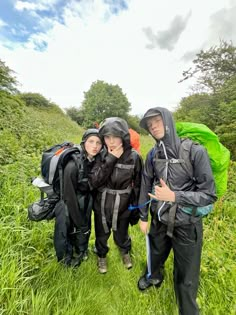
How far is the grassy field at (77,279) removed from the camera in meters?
1.83

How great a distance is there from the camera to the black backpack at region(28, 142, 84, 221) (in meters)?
2.07

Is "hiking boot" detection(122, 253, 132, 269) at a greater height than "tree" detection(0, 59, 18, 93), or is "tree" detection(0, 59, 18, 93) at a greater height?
Result: "tree" detection(0, 59, 18, 93)

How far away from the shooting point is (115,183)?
7.61 ft

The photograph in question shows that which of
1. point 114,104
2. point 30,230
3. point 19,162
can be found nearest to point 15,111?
point 19,162

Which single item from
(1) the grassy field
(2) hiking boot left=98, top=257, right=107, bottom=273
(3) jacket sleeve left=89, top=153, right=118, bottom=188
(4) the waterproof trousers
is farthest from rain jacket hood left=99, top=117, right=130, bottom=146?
(2) hiking boot left=98, top=257, right=107, bottom=273

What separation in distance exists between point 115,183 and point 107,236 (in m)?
0.83

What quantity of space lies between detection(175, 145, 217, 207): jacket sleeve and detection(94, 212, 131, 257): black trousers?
113 cm

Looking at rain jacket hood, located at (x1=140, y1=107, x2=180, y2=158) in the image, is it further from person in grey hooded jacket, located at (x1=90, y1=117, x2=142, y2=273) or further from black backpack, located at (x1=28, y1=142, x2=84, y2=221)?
black backpack, located at (x1=28, y1=142, x2=84, y2=221)

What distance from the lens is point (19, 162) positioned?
13.5ft

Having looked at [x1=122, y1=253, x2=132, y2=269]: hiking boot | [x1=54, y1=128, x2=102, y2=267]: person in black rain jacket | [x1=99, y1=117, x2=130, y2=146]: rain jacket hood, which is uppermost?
[x1=99, y1=117, x2=130, y2=146]: rain jacket hood

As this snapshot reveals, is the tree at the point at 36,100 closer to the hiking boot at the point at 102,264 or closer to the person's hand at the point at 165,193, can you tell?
the hiking boot at the point at 102,264

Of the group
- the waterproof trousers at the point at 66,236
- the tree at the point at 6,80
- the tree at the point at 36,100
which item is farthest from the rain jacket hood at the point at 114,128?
the tree at the point at 36,100

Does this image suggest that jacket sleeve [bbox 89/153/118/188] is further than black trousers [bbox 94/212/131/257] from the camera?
No

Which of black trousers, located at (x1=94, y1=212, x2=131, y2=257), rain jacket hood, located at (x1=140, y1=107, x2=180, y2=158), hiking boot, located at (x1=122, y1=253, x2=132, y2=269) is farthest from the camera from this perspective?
hiking boot, located at (x1=122, y1=253, x2=132, y2=269)
